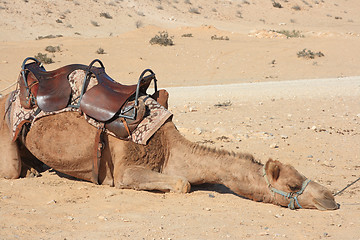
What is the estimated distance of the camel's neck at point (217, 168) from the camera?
5.77 m

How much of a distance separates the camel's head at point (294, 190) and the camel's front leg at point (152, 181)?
1115mm

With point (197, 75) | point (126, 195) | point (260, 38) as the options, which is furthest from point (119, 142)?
point (260, 38)

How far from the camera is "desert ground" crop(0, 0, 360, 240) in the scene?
496cm

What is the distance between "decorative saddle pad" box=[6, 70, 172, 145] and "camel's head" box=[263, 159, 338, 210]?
1.58 m

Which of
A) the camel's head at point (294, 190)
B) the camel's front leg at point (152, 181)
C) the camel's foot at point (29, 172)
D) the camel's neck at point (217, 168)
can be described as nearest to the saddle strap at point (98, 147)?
the camel's front leg at point (152, 181)

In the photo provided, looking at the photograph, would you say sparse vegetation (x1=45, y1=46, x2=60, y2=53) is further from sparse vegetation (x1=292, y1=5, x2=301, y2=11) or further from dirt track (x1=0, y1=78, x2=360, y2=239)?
sparse vegetation (x1=292, y1=5, x2=301, y2=11)

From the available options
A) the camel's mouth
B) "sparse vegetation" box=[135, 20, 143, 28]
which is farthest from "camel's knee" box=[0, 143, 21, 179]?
"sparse vegetation" box=[135, 20, 143, 28]

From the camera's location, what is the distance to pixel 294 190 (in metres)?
5.58

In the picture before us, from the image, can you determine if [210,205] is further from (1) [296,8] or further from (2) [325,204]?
(1) [296,8]

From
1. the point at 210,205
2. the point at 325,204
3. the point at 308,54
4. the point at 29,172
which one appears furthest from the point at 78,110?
the point at 308,54

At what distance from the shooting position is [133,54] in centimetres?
2773

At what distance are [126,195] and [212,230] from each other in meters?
1.59

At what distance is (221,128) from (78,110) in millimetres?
4394

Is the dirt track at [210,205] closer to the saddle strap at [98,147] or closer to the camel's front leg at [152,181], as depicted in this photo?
the camel's front leg at [152,181]
